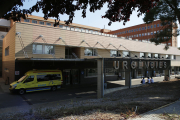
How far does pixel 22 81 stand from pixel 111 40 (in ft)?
56.3

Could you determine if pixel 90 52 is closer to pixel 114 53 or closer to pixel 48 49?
pixel 114 53

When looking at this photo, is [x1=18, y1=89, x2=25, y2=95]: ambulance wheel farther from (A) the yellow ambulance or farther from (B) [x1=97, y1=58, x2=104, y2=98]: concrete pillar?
(B) [x1=97, y1=58, x2=104, y2=98]: concrete pillar

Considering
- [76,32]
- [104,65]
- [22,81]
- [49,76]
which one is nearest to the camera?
[104,65]

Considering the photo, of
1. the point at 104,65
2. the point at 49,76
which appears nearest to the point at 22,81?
the point at 49,76

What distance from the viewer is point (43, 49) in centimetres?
1938

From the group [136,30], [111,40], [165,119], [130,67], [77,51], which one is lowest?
[165,119]

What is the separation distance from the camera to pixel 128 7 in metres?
6.48

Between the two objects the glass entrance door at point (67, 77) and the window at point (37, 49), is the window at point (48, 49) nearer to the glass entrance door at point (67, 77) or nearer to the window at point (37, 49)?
the window at point (37, 49)

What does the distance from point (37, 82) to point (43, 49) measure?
5297 mm

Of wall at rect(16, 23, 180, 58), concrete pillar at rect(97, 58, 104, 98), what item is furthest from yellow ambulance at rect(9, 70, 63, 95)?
A: concrete pillar at rect(97, 58, 104, 98)

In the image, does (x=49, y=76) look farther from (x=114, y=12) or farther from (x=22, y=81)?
(x=114, y=12)

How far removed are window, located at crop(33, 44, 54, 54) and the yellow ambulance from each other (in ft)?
12.2

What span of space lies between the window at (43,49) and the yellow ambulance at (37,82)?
3710 mm

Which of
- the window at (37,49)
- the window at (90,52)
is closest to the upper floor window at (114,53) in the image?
the window at (90,52)
